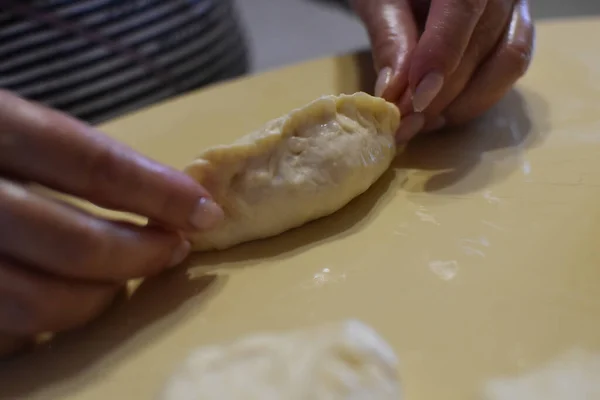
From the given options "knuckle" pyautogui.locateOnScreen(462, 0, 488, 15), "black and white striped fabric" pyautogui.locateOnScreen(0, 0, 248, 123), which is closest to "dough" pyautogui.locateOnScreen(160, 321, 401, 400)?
"knuckle" pyautogui.locateOnScreen(462, 0, 488, 15)

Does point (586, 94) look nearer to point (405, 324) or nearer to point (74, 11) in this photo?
point (405, 324)

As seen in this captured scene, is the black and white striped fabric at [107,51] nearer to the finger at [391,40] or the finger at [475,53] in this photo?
the finger at [391,40]

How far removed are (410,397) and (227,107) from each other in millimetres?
708

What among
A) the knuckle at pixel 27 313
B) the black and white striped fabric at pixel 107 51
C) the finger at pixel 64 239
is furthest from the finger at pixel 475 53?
the black and white striped fabric at pixel 107 51

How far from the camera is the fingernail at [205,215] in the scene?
2.20 feet

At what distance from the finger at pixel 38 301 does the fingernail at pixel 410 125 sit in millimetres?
478

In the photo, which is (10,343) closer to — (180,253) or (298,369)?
(180,253)

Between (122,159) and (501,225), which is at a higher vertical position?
(122,159)

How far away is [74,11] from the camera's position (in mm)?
1211

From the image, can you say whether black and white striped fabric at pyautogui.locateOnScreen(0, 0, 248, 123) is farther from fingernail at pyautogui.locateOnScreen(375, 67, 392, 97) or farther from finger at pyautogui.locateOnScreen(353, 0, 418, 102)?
fingernail at pyautogui.locateOnScreen(375, 67, 392, 97)

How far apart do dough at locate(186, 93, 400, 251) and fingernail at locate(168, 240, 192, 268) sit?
0.02 meters

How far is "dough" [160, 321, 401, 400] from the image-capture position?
1.67 ft

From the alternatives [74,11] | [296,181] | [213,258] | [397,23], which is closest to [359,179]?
[296,181]

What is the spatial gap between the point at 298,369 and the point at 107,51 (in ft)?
3.13
